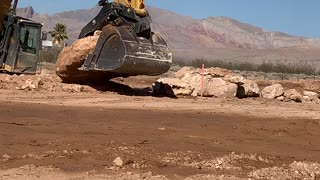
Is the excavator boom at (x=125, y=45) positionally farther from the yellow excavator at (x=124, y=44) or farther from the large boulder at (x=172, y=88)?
the large boulder at (x=172, y=88)

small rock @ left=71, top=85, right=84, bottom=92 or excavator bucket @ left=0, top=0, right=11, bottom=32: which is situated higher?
→ excavator bucket @ left=0, top=0, right=11, bottom=32

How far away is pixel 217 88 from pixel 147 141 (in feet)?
41.5

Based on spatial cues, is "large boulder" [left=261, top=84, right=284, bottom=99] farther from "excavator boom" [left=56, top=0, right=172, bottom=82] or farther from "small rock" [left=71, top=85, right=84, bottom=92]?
"small rock" [left=71, top=85, right=84, bottom=92]

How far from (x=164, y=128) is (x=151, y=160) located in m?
3.18

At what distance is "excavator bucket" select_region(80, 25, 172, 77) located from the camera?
49.6ft

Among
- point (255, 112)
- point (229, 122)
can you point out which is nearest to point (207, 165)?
point (229, 122)

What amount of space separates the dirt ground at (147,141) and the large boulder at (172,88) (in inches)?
172

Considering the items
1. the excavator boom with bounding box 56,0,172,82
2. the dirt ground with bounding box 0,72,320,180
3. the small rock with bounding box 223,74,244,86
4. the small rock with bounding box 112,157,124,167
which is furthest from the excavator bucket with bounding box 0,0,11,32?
the small rock with bounding box 112,157,124,167

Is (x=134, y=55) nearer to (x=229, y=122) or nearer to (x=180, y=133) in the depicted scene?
(x=229, y=122)

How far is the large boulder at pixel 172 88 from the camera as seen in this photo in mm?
19359

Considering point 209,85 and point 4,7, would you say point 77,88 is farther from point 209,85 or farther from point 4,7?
point 209,85

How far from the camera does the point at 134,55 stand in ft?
49.6

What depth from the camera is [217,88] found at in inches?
818

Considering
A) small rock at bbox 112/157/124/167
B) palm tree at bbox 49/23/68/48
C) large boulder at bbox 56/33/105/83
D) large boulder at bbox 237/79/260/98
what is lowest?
large boulder at bbox 237/79/260/98
